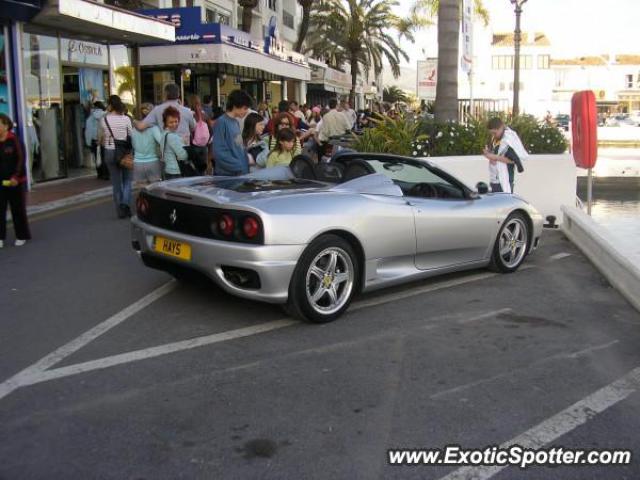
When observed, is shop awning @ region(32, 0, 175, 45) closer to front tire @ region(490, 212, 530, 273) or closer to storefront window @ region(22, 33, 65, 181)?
storefront window @ region(22, 33, 65, 181)

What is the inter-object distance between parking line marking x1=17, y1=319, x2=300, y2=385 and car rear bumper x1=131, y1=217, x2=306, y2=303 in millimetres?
288

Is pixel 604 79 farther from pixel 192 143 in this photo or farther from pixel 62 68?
pixel 192 143

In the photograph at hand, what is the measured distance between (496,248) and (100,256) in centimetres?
422

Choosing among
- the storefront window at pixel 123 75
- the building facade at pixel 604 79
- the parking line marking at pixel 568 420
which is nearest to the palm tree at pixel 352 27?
the storefront window at pixel 123 75

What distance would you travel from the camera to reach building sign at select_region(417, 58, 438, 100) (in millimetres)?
21316

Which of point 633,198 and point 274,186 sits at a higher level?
point 274,186

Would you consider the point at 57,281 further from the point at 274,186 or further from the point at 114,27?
the point at 114,27

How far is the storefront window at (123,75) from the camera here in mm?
17516

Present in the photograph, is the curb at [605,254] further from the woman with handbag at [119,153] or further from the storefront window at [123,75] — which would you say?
the storefront window at [123,75]

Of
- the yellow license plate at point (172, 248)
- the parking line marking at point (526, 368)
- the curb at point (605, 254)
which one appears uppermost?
the yellow license plate at point (172, 248)

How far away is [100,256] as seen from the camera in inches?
305

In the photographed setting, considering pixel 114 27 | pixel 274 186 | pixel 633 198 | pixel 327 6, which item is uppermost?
pixel 327 6

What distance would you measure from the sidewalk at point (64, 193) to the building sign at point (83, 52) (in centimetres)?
273

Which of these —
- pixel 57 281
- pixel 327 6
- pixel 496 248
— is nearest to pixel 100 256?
pixel 57 281
